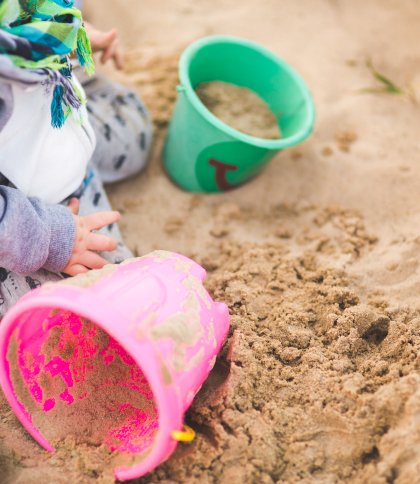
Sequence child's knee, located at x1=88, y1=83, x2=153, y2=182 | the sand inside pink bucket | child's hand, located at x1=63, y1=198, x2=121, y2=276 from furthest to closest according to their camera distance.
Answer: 1. child's knee, located at x1=88, y1=83, x2=153, y2=182
2. child's hand, located at x1=63, y1=198, x2=121, y2=276
3. the sand inside pink bucket

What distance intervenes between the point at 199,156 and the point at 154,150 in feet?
0.93

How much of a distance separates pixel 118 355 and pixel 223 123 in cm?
67

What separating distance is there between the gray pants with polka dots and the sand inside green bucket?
0.21 meters

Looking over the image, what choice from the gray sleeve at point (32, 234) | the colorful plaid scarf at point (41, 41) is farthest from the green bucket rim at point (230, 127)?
the gray sleeve at point (32, 234)

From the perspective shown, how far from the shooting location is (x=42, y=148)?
1203 mm

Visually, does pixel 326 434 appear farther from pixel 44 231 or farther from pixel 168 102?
pixel 168 102

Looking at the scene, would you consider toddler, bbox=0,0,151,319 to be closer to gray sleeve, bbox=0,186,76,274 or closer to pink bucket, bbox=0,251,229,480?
gray sleeve, bbox=0,186,76,274

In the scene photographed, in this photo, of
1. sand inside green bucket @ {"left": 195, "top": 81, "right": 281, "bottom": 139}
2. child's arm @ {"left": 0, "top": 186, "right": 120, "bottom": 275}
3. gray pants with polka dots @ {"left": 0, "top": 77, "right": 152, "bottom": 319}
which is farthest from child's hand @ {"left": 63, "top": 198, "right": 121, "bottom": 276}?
sand inside green bucket @ {"left": 195, "top": 81, "right": 281, "bottom": 139}

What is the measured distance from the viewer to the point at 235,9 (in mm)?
2154

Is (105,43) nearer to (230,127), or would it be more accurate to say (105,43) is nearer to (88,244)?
(230,127)

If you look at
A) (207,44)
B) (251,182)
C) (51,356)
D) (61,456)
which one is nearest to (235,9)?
(207,44)

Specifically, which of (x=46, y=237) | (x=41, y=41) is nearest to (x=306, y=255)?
(x=46, y=237)

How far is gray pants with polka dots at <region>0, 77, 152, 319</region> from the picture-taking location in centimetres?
147

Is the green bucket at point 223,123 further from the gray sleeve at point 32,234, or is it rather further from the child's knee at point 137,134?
the gray sleeve at point 32,234
